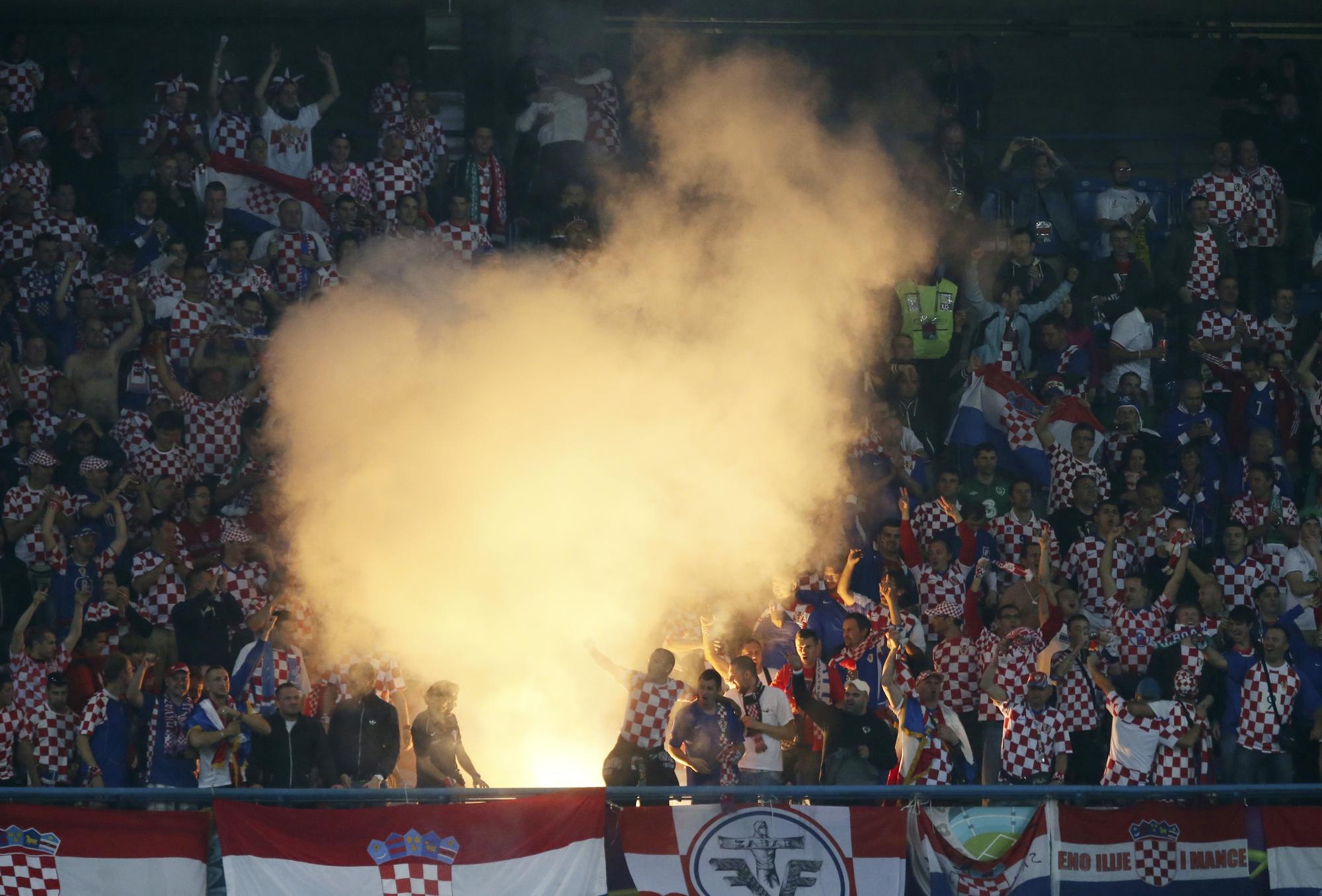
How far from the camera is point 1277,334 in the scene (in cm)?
1322

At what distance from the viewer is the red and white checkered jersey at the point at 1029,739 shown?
31.7ft

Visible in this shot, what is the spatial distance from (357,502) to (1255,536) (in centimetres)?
518

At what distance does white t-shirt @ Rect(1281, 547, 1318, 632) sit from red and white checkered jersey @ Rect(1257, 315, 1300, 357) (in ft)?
7.07

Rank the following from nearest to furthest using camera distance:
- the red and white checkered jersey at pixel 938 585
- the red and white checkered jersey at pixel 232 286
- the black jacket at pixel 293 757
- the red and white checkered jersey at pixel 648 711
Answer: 1. the black jacket at pixel 293 757
2. the red and white checkered jersey at pixel 648 711
3. the red and white checkered jersey at pixel 938 585
4. the red and white checkered jersey at pixel 232 286

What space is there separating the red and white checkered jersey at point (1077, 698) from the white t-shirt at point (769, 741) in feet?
4.90

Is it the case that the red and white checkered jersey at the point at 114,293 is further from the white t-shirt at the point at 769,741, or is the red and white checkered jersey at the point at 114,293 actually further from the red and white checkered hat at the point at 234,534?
the white t-shirt at the point at 769,741

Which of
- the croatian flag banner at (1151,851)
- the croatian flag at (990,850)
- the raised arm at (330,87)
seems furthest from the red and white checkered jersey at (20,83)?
the croatian flag banner at (1151,851)

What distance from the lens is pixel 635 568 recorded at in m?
11.1

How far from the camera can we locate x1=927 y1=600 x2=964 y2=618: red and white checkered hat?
34.9 feet

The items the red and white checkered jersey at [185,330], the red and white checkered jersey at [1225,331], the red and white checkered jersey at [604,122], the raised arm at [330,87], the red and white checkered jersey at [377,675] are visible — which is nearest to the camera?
the red and white checkered jersey at [377,675]

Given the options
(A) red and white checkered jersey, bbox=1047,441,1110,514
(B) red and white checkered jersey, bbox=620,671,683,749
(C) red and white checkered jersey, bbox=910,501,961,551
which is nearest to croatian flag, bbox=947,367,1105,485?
(A) red and white checkered jersey, bbox=1047,441,1110,514

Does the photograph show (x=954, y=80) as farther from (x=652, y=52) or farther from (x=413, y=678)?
(x=413, y=678)

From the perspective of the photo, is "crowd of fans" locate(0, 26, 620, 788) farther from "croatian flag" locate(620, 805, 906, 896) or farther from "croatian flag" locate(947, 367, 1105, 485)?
"croatian flag" locate(947, 367, 1105, 485)

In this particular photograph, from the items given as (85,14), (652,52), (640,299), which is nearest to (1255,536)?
(640,299)
